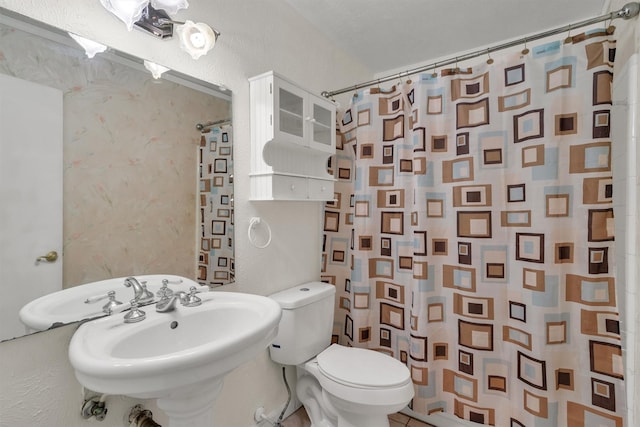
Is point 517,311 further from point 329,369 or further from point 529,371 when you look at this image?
point 329,369

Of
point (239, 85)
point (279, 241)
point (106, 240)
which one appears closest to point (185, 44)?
point (239, 85)

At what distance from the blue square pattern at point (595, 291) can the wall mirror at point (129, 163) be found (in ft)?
5.01

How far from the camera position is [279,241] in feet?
5.49

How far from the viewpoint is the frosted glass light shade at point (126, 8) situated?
92 centimetres

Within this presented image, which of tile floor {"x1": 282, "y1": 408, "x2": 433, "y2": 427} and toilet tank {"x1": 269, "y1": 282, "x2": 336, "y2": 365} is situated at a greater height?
toilet tank {"x1": 269, "y1": 282, "x2": 336, "y2": 365}

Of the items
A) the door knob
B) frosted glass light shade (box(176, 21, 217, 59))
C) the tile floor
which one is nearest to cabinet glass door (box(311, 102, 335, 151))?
frosted glass light shade (box(176, 21, 217, 59))

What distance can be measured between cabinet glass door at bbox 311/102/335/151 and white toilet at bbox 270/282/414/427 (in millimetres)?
837

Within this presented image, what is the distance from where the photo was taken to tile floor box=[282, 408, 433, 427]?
1.68 metres

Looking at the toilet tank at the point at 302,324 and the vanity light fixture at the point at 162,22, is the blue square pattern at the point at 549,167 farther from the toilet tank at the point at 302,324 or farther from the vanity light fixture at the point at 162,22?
the vanity light fixture at the point at 162,22

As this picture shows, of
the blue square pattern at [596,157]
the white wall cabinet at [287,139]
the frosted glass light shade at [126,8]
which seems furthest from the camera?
the white wall cabinet at [287,139]

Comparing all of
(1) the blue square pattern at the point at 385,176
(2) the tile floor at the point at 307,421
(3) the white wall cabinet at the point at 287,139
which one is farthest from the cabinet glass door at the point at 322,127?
(2) the tile floor at the point at 307,421

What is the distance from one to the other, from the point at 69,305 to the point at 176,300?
0.98 ft

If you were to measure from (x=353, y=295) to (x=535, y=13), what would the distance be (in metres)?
1.98

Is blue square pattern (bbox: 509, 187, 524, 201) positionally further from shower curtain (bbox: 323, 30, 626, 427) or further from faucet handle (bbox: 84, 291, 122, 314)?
faucet handle (bbox: 84, 291, 122, 314)
